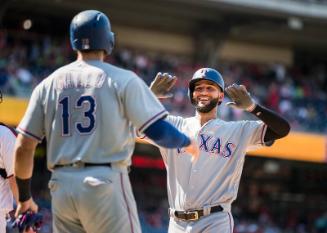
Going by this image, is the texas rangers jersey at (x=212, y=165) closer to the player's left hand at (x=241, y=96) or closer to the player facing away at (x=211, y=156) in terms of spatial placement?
the player facing away at (x=211, y=156)

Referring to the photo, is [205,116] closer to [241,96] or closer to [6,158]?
[241,96]

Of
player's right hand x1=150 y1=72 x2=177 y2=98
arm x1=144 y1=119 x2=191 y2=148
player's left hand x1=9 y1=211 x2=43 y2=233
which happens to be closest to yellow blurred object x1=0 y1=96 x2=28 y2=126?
player's right hand x1=150 y1=72 x2=177 y2=98

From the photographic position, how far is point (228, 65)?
76.3ft

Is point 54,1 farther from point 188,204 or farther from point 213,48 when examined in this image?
point 188,204

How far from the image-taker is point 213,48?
2264 cm

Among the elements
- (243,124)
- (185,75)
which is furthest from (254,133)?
(185,75)

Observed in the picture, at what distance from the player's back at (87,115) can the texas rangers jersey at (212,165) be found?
5.98 ft

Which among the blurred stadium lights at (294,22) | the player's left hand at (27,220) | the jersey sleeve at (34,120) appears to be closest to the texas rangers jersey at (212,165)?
the player's left hand at (27,220)

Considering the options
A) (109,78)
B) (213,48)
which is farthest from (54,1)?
(109,78)

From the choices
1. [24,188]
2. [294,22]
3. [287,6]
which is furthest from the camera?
[294,22]

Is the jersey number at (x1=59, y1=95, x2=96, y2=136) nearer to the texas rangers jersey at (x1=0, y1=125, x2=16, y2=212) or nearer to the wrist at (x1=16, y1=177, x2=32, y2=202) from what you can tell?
the wrist at (x1=16, y1=177, x2=32, y2=202)

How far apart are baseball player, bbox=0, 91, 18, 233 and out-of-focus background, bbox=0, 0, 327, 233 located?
10.8 m

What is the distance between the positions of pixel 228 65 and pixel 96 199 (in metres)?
19.2

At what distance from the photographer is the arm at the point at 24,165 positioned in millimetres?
4461
